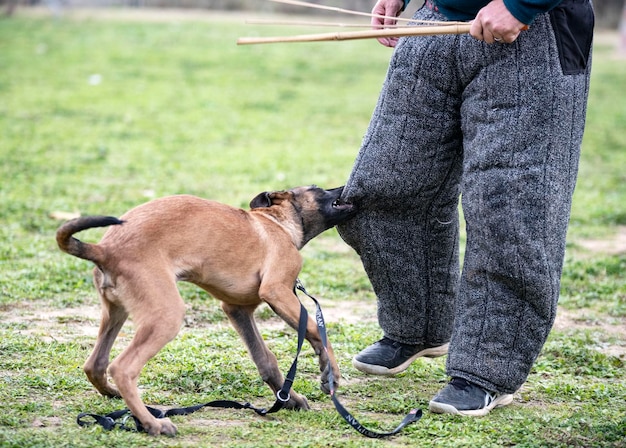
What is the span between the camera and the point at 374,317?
5422mm

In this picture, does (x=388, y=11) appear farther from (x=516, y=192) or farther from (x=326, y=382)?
(x=326, y=382)

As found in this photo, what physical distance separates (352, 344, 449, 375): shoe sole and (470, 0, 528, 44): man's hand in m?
1.62

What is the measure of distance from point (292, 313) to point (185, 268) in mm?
475

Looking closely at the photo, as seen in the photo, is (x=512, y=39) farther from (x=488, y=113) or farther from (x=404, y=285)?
(x=404, y=285)

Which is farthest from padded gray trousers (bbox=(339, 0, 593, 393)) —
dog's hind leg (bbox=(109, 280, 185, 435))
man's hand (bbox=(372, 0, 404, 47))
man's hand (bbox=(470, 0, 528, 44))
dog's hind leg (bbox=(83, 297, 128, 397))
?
dog's hind leg (bbox=(83, 297, 128, 397))

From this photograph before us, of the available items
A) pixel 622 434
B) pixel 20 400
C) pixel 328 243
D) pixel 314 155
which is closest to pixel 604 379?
pixel 622 434

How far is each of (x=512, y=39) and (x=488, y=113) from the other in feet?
1.08

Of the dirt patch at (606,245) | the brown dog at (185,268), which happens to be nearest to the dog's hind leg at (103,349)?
the brown dog at (185,268)

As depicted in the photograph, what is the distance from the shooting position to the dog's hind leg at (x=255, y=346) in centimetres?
404

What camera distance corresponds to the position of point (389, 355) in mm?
4414

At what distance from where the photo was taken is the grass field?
12.1ft

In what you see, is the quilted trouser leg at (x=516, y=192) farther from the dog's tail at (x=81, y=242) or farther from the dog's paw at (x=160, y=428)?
the dog's tail at (x=81, y=242)

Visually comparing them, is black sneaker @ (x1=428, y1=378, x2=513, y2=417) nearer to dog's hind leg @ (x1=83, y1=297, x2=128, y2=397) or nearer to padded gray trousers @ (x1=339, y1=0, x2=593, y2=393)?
padded gray trousers @ (x1=339, y1=0, x2=593, y2=393)

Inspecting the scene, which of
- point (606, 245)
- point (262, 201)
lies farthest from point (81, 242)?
point (606, 245)
